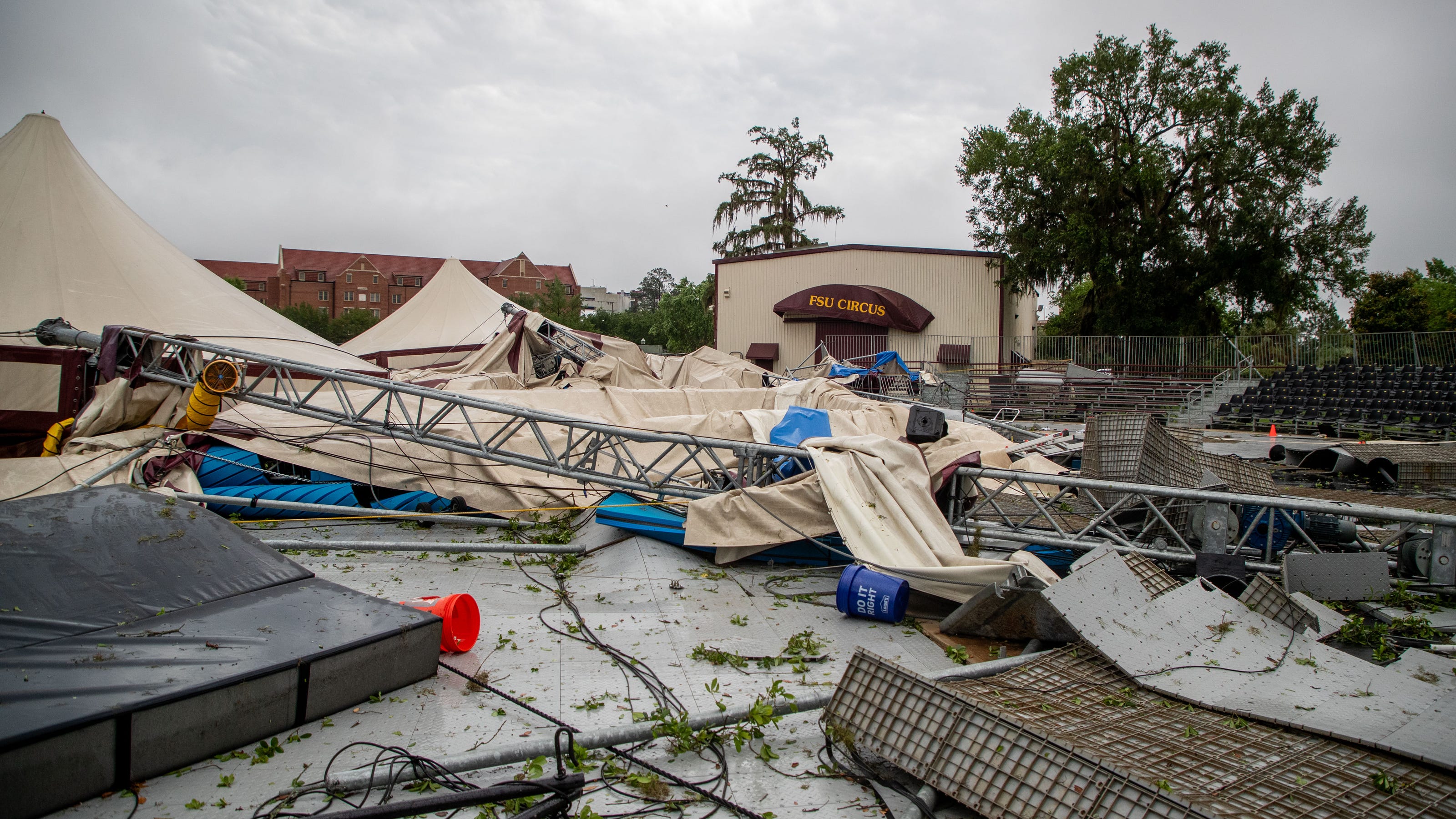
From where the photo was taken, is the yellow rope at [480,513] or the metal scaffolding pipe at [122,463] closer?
the yellow rope at [480,513]

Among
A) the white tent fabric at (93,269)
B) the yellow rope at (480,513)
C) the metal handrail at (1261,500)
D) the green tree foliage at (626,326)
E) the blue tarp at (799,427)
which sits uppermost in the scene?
the green tree foliage at (626,326)

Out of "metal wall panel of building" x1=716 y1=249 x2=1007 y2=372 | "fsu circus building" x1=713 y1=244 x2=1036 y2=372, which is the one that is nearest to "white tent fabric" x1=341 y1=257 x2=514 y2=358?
"fsu circus building" x1=713 y1=244 x2=1036 y2=372

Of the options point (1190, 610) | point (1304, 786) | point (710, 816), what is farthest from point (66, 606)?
point (1190, 610)

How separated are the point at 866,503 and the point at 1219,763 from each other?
3.43 metres

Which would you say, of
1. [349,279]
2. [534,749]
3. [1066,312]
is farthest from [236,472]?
[349,279]

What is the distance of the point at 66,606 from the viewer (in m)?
3.74

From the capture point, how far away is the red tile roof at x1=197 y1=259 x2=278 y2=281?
83.2 meters

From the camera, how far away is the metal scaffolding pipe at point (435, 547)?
277 inches

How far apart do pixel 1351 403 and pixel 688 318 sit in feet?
129

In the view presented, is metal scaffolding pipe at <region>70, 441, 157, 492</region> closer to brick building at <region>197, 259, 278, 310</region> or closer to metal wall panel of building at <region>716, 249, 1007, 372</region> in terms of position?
metal wall panel of building at <region>716, 249, 1007, 372</region>

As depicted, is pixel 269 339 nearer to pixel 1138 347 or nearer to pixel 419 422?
pixel 419 422

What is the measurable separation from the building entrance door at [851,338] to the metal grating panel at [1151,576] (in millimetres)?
24046

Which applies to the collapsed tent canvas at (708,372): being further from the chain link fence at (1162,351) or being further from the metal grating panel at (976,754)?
the metal grating panel at (976,754)

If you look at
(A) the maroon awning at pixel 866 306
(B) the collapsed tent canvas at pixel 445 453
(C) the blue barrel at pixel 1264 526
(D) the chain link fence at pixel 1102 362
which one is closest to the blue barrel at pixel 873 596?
(C) the blue barrel at pixel 1264 526
